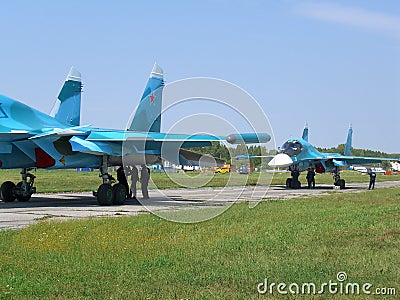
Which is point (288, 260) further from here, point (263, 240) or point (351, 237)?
point (351, 237)

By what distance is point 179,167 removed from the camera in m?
22.6

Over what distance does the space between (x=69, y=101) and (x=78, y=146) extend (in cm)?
608

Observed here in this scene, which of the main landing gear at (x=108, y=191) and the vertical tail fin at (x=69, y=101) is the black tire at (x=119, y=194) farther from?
the vertical tail fin at (x=69, y=101)

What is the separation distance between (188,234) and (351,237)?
10.9ft

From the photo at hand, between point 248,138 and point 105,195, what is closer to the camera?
point 248,138

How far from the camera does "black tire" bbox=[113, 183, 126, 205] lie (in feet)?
75.1

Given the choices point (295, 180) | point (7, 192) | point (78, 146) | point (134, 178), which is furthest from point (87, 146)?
point (295, 180)

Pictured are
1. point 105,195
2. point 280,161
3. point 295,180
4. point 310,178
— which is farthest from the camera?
point 310,178

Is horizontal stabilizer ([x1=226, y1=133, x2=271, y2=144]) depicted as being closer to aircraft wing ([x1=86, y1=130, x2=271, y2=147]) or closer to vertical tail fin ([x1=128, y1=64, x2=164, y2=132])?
aircraft wing ([x1=86, y1=130, x2=271, y2=147])

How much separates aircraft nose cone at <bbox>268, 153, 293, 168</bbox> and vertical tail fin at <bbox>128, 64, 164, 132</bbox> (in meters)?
13.8

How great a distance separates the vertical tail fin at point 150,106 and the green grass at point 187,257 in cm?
1066

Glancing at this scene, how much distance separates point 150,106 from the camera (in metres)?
26.2

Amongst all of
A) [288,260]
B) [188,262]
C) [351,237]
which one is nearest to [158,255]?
[188,262]

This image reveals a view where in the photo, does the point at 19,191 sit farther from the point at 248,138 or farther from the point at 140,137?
the point at 248,138
